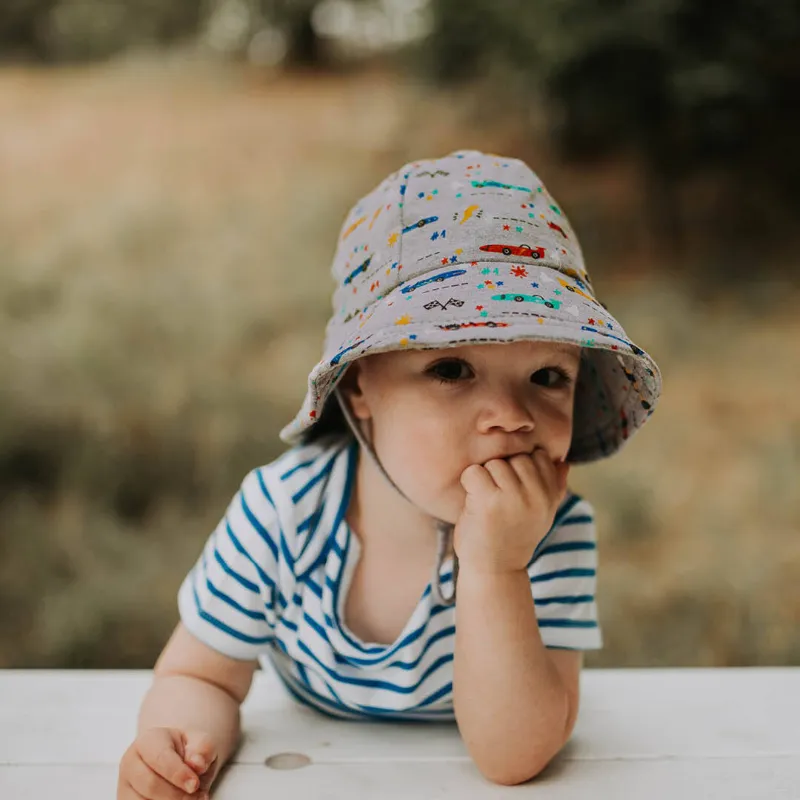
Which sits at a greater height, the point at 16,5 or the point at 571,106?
the point at 16,5

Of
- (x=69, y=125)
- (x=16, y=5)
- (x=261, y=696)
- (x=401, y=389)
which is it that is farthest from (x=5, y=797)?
(x=16, y=5)

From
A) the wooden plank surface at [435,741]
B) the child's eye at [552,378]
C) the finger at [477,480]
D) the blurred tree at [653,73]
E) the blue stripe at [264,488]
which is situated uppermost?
the blurred tree at [653,73]

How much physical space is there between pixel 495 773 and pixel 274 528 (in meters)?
0.27

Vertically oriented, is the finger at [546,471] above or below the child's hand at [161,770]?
above

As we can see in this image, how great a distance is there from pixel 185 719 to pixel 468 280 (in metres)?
0.41

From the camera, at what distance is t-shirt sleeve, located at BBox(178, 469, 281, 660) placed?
2.69 feet

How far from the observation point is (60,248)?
6.67ft

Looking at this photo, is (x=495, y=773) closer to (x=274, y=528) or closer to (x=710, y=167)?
(x=274, y=528)

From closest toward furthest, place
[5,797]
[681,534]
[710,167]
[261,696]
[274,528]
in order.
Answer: [5,797], [274,528], [261,696], [681,534], [710,167]

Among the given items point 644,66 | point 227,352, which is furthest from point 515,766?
point 644,66

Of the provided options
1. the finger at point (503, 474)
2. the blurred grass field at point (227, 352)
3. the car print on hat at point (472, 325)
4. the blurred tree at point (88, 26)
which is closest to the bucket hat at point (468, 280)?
the car print on hat at point (472, 325)

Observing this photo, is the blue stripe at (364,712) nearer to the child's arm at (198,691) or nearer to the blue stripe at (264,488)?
the child's arm at (198,691)

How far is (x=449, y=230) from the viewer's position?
75 centimetres

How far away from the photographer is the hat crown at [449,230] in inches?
29.1
